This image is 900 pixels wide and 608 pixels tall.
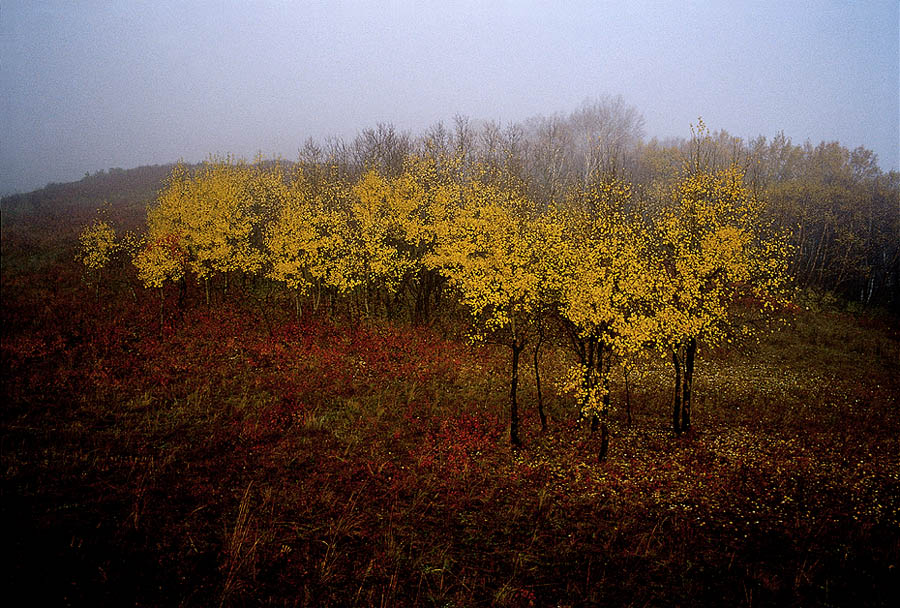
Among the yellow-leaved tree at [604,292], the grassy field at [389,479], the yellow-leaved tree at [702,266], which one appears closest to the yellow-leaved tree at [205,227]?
the grassy field at [389,479]

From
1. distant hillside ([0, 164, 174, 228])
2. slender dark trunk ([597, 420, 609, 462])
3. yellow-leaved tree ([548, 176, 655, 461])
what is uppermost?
distant hillside ([0, 164, 174, 228])

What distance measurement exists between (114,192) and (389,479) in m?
87.1

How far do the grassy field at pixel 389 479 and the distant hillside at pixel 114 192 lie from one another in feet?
95.4

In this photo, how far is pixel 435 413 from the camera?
20.3 m

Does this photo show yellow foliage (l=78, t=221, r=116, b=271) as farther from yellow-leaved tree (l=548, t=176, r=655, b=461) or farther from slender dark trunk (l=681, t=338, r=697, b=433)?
slender dark trunk (l=681, t=338, r=697, b=433)

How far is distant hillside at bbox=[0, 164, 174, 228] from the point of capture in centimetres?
5100

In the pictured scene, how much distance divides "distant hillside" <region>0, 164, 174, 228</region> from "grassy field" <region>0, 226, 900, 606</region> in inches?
1145

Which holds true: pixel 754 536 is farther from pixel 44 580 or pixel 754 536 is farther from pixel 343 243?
pixel 343 243

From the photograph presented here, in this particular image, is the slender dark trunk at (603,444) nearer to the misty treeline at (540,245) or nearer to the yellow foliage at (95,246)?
the misty treeline at (540,245)

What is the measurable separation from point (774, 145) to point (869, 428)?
61.1 m

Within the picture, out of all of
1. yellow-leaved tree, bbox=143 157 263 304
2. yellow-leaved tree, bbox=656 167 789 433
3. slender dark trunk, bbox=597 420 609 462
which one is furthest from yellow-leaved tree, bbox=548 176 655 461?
yellow-leaved tree, bbox=143 157 263 304

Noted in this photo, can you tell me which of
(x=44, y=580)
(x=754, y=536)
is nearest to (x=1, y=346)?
(x=44, y=580)

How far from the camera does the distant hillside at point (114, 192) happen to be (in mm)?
51000

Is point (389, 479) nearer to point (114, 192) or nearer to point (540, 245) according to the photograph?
point (540, 245)
